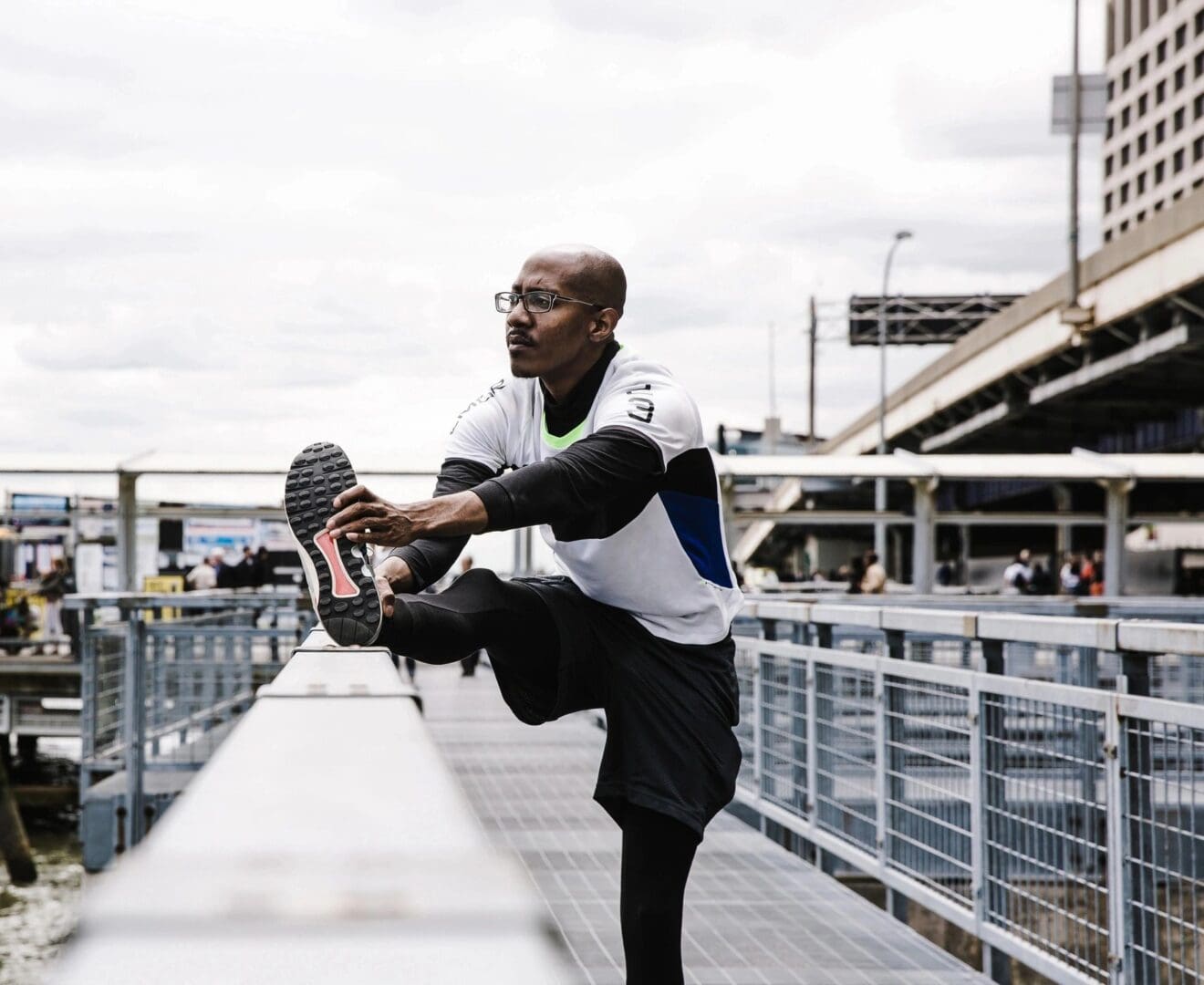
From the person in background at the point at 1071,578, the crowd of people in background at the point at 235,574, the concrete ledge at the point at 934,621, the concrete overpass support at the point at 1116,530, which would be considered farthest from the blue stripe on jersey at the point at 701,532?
the person in background at the point at 1071,578

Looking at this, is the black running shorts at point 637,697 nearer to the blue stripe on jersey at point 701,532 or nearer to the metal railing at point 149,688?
the blue stripe on jersey at point 701,532

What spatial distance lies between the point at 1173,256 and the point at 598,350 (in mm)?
24290

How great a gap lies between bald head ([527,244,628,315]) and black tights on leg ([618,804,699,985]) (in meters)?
0.99

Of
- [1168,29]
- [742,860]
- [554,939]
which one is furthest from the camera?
[1168,29]

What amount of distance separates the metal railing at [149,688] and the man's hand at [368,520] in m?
8.39

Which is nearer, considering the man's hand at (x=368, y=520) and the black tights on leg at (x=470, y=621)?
the man's hand at (x=368, y=520)

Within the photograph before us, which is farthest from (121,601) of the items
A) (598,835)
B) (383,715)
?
(383,715)

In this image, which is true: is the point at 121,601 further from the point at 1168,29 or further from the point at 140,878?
the point at 1168,29

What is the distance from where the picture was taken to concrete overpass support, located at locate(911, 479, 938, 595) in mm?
18219

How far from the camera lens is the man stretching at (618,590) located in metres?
3.20

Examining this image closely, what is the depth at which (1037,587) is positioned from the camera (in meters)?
27.0

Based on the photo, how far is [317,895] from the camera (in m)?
0.79

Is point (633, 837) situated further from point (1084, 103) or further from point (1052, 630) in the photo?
point (1084, 103)

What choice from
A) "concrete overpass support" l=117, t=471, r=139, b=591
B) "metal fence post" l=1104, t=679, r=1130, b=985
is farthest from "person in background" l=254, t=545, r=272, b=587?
"metal fence post" l=1104, t=679, r=1130, b=985
